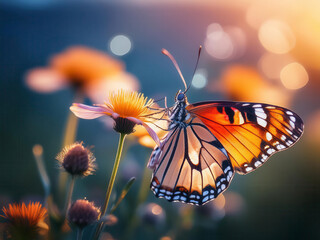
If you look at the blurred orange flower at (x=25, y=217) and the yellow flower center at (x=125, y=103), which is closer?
the blurred orange flower at (x=25, y=217)

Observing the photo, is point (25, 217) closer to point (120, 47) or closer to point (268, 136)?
point (268, 136)

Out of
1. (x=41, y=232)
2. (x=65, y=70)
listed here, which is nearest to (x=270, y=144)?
(x=41, y=232)

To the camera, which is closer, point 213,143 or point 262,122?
point 262,122

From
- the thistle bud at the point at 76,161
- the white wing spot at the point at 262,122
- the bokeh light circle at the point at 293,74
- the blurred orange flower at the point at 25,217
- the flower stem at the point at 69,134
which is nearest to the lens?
the blurred orange flower at the point at 25,217

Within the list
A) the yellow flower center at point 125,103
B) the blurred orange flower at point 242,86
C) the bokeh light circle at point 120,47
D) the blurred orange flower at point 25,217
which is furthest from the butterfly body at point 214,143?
the bokeh light circle at point 120,47

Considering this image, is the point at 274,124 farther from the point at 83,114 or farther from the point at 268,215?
the point at 268,215

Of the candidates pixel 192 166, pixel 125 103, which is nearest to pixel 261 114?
pixel 192 166

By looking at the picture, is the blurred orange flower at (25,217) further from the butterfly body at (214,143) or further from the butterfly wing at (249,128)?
the butterfly wing at (249,128)

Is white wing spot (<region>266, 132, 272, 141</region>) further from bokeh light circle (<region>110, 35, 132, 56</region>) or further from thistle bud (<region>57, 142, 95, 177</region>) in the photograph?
bokeh light circle (<region>110, 35, 132, 56</region>)

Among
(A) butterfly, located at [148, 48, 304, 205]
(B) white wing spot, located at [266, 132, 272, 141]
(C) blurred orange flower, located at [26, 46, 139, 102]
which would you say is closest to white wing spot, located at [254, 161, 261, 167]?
(A) butterfly, located at [148, 48, 304, 205]
